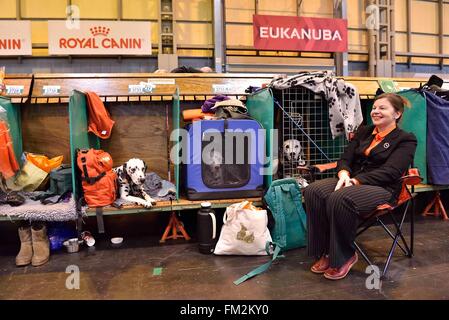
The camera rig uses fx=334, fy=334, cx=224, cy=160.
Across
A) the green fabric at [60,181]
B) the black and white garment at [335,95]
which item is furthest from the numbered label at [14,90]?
the black and white garment at [335,95]

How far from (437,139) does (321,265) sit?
5.42 ft

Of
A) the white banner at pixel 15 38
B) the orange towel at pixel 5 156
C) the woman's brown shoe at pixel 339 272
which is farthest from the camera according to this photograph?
the white banner at pixel 15 38

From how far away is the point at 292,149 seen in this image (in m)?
2.69

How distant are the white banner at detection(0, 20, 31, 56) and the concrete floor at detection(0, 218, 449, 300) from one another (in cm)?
365

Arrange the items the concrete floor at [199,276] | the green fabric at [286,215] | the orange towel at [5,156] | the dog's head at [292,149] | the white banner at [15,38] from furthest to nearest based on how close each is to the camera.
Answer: the white banner at [15,38]
the dog's head at [292,149]
the green fabric at [286,215]
the orange towel at [5,156]
the concrete floor at [199,276]

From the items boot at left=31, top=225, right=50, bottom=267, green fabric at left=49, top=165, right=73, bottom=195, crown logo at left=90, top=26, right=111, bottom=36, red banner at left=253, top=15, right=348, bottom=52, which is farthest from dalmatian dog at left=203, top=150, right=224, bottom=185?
crown logo at left=90, top=26, right=111, bottom=36

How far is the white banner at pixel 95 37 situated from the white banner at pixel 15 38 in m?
0.37

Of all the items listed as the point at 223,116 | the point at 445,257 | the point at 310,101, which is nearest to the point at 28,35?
the point at 223,116

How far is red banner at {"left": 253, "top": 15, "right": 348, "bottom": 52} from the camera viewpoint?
5.30 metres

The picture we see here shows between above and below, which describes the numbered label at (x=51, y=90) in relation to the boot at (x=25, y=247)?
above

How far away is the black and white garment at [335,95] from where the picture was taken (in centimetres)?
257

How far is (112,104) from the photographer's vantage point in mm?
2947

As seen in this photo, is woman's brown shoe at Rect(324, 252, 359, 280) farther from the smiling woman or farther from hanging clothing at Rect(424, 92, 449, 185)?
hanging clothing at Rect(424, 92, 449, 185)

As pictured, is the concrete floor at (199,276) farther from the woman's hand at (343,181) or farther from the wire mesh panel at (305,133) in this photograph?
the wire mesh panel at (305,133)
